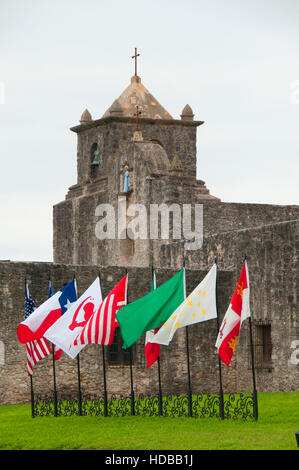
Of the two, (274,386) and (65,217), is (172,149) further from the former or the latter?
(274,386)

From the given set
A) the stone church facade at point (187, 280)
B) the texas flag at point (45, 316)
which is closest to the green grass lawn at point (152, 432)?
the texas flag at point (45, 316)

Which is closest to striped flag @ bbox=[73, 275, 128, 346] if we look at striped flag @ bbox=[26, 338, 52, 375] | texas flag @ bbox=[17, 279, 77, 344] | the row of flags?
the row of flags

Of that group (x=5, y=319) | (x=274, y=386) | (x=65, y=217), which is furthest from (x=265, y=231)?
(x=65, y=217)

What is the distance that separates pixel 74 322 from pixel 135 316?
165 centimetres

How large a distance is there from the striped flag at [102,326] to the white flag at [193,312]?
98cm

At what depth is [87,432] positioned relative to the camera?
2311 cm

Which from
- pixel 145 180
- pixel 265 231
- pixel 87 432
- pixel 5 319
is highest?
pixel 145 180

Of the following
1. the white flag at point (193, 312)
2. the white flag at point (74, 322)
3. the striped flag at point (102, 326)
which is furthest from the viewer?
the white flag at point (74, 322)

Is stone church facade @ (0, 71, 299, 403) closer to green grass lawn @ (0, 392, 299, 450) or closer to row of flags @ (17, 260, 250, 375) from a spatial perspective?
row of flags @ (17, 260, 250, 375)

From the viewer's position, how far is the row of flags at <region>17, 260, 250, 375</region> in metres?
24.2

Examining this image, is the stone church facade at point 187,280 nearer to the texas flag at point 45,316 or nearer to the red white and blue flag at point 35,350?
the red white and blue flag at point 35,350

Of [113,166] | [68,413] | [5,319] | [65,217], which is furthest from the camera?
[65,217]

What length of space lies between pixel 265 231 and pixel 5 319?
7.36m

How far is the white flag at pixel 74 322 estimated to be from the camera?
83.5ft
